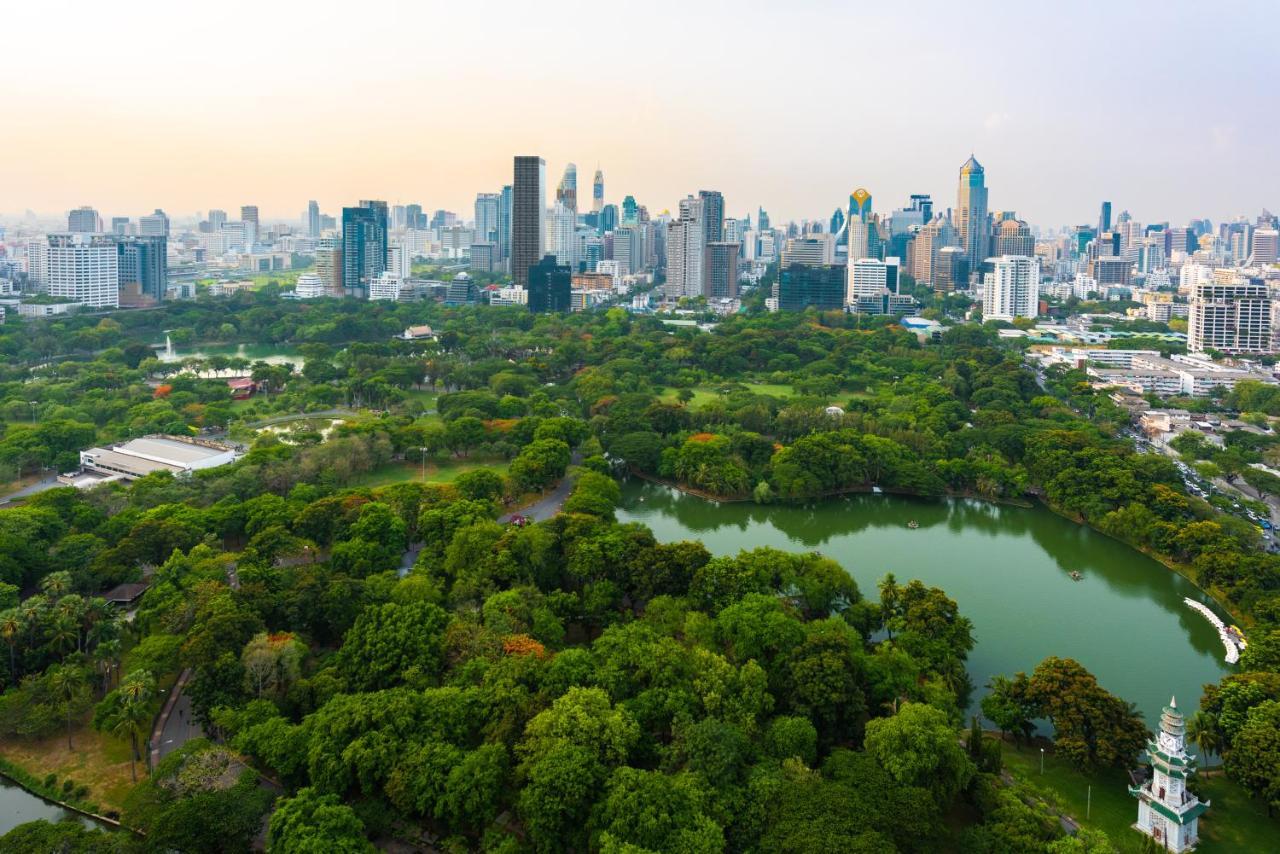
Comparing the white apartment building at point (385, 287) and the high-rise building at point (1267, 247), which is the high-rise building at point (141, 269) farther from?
the high-rise building at point (1267, 247)

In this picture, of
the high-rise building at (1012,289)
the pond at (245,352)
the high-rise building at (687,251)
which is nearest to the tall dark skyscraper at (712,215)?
the high-rise building at (687,251)

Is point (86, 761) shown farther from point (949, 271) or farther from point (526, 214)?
point (949, 271)

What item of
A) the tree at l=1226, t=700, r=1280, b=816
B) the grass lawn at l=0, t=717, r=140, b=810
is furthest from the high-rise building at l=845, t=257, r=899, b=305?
the grass lawn at l=0, t=717, r=140, b=810

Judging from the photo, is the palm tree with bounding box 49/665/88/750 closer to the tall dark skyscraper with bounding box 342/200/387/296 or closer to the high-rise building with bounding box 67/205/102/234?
the tall dark skyscraper with bounding box 342/200/387/296

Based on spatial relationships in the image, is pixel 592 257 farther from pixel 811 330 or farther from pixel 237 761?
pixel 237 761

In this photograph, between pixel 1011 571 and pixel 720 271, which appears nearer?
pixel 1011 571

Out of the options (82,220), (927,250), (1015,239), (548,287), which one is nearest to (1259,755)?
(548,287)
